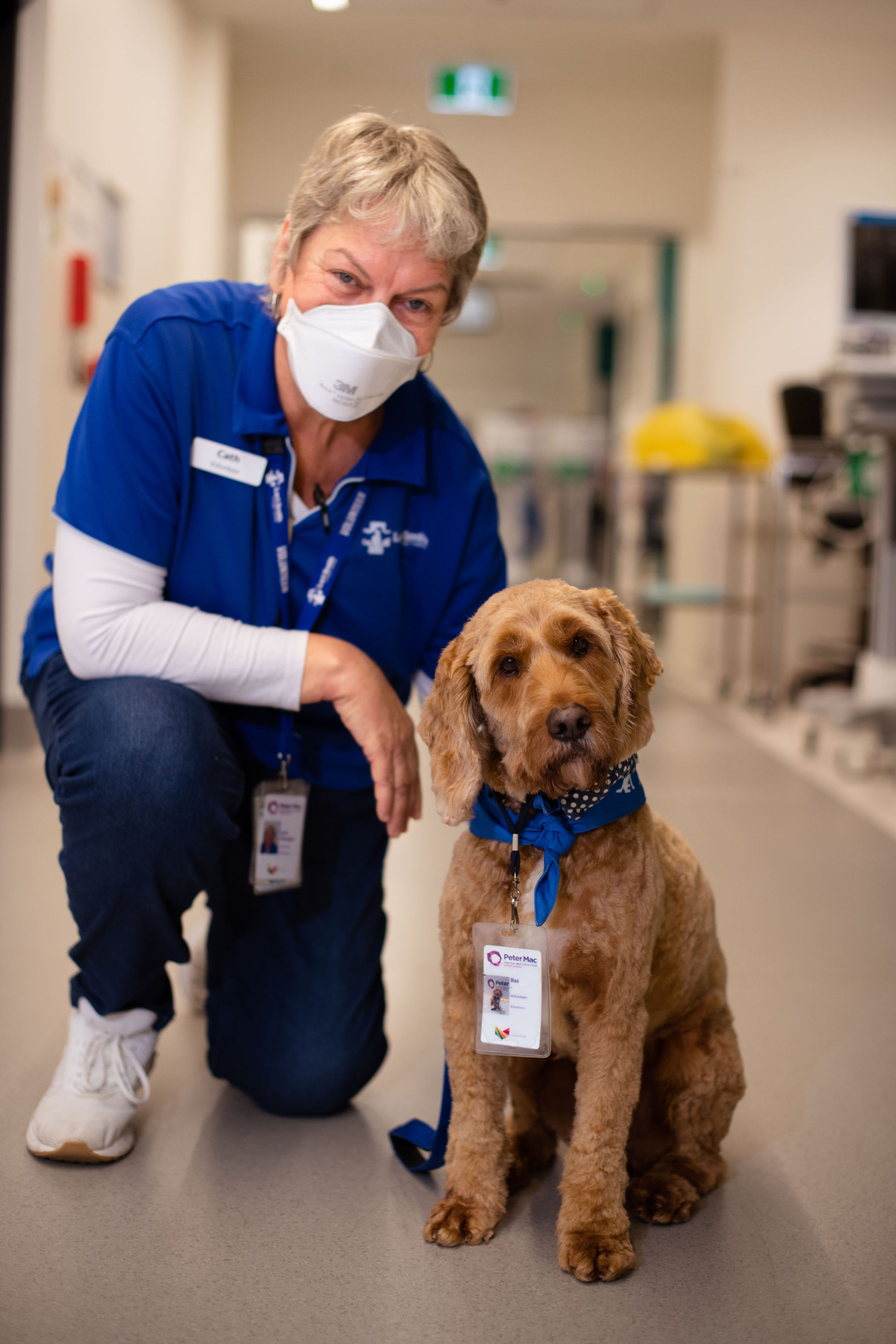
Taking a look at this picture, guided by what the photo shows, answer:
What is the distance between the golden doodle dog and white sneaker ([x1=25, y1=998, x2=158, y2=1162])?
16.9 inches

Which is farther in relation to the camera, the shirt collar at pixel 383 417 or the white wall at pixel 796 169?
the white wall at pixel 796 169

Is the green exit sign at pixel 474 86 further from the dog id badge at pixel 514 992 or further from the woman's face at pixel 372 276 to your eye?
the dog id badge at pixel 514 992

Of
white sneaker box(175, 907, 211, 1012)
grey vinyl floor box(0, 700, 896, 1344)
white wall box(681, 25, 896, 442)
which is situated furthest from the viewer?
white wall box(681, 25, 896, 442)

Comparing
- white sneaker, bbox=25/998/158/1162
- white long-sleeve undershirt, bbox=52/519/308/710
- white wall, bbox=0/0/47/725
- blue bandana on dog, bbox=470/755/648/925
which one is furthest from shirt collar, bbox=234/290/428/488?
white wall, bbox=0/0/47/725

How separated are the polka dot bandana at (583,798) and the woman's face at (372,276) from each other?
0.64 meters

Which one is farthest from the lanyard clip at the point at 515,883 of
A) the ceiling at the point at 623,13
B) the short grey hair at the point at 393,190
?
the ceiling at the point at 623,13

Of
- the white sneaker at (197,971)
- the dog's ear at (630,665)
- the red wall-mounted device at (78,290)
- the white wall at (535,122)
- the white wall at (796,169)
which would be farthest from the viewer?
the white wall at (535,122)

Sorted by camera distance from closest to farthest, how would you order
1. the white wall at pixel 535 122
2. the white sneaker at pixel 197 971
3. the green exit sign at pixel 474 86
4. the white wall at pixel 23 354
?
1. the white sneaker at pixel 197 971
2. the white wall at pixel 23 354
3. the green exit sign at pixel 474 86
4. the white wall at pixel 535 122

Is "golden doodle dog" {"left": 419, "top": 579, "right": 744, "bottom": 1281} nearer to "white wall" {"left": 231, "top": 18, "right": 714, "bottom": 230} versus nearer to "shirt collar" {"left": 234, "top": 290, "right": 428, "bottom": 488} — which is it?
"shirt collar" {"left": 234, "top": 290, "right": 428, "bottom": 488}

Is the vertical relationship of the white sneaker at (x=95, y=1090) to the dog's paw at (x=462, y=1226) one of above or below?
above

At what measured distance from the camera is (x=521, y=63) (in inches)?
303

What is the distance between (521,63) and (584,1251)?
7936 millimetres

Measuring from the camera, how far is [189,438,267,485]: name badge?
1.53 metres

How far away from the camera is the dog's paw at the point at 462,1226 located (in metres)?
1.30
